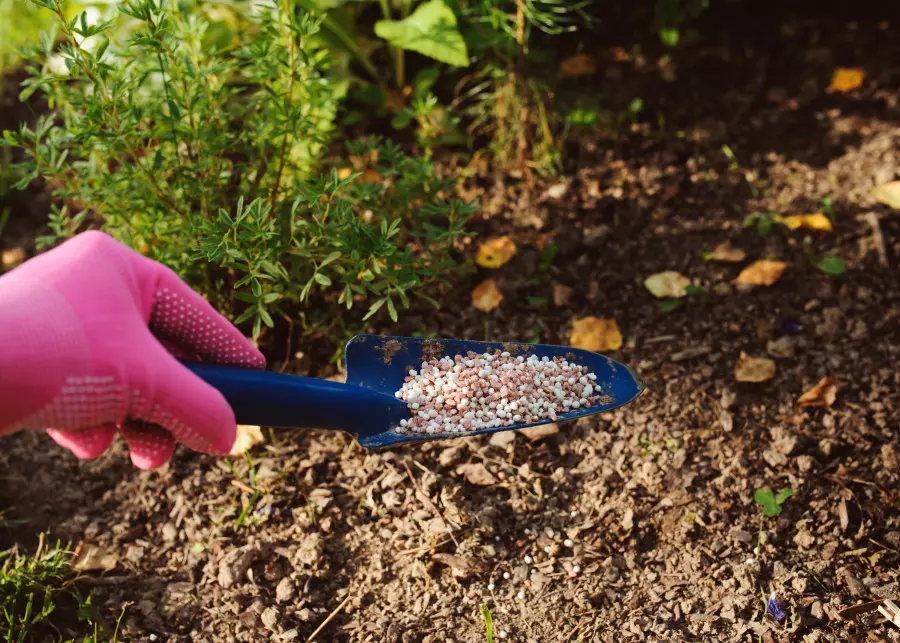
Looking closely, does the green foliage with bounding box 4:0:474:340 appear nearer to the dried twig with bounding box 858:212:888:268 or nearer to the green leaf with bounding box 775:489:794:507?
the green leaf with bounding box 775:489:794:507

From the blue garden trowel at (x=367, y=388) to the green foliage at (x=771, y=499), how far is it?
37 cm

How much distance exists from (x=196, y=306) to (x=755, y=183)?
172cm

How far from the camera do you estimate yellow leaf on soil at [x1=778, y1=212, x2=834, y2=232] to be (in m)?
2.16

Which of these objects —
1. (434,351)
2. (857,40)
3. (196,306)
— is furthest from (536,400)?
(857,40)

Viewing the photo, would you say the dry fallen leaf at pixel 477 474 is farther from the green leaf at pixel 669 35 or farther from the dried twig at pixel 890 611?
the green leaf at pixel 669 35

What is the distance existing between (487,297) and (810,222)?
932mm

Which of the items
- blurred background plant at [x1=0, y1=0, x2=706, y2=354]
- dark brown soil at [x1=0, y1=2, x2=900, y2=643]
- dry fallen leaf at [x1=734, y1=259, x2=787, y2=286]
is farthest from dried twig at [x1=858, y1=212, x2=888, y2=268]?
blurred background plant at [x1=0, y1=0, x2=706, y2=354]

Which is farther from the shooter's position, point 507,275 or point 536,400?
point 507,275

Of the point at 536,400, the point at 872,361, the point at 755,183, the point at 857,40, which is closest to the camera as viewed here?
the point at 536,400

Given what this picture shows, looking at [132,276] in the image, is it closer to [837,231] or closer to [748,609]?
[748,609]

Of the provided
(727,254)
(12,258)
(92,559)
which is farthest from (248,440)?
(727,254)

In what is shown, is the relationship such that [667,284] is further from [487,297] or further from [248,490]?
[248,490]

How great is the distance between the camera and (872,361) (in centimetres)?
192

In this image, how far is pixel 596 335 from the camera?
6.60 feet
